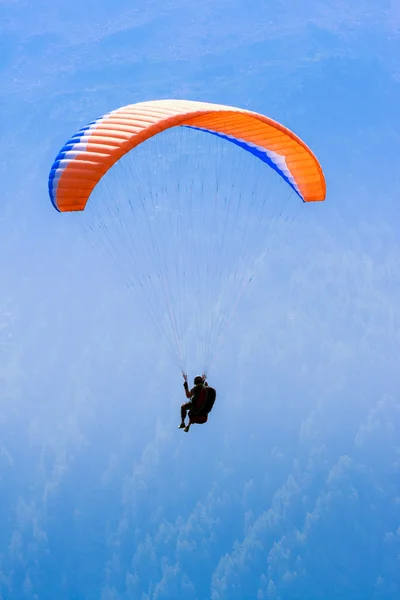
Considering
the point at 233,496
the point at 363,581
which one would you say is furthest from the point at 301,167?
the point at 233,496

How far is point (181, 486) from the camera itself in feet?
255

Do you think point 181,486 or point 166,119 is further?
point 181,486

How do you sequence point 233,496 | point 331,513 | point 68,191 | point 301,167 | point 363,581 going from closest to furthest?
point 68,191 → point 301,167 → point 363,581 → point 331,513 → point 233,496

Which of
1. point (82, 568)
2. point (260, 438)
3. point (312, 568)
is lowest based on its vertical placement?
point (82, 568)

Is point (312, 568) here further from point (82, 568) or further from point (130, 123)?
point (130, 123)

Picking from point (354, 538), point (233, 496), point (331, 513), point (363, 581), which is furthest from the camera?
point (233, 496)

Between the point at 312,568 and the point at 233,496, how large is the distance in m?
15.3

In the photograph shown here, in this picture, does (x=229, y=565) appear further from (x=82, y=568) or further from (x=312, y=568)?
(x=82, y=568)

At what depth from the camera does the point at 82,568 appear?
69.1 metres

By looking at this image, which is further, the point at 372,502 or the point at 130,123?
the point at 372,502

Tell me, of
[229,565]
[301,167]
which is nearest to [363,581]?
[229,565]

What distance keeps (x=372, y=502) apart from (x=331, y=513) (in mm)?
5452

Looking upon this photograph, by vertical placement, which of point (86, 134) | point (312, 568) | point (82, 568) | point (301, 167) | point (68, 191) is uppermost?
point (312, 568)

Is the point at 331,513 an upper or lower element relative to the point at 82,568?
upper
